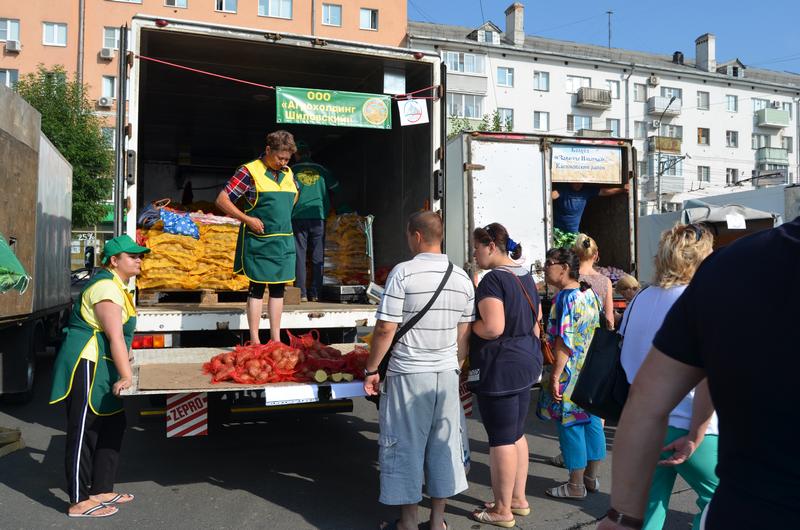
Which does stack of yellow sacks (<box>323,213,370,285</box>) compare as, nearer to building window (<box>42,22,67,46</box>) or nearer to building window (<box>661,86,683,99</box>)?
building window (<box>42,22,67,46</box>)

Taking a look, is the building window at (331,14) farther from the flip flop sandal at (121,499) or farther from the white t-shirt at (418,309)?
the white t-shirt at (418,309)

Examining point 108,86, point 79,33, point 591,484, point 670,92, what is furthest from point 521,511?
point 670,92

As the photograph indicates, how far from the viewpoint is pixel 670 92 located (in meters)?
46.5

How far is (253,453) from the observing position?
5680 millimetres

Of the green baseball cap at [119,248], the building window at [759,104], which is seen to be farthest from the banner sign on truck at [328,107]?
the building window at [759,104]

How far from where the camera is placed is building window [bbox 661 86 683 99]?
1818 inches

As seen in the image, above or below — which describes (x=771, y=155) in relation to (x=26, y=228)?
above

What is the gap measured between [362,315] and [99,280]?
215cm

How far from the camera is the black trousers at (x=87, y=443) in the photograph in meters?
4.10

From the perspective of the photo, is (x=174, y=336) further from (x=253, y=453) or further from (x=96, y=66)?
(x=96, y=66)

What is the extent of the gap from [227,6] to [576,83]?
22272mm

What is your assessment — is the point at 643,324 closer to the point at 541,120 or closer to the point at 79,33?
the point at 79,33

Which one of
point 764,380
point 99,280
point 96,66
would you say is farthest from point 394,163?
point 96,66

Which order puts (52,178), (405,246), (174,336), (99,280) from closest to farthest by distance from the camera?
1. (99,280)
2. (174,336)
3. (405,246)
4. (52,178)
